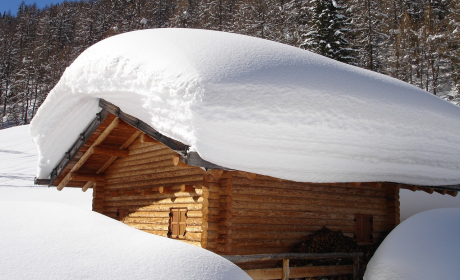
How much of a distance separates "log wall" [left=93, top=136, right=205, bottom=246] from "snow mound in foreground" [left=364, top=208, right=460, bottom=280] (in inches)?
140

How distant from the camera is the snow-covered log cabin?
5.99m

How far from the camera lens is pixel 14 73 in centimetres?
5656

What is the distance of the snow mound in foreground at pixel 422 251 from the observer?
6.56m

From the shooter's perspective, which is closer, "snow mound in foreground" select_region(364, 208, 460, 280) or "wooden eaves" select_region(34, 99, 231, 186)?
"wooden eaves" select_region(34, 99, 231, 186)

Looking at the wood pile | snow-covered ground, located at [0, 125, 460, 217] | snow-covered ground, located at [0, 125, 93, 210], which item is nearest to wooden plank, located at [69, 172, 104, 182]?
the wood pile

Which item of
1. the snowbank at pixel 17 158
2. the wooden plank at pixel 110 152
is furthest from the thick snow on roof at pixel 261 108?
the snowbank at pixel 17 158

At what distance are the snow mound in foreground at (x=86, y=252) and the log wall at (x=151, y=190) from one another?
3.03 m

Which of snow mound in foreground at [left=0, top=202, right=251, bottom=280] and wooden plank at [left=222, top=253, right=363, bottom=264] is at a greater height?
snow mound in foreground at [left=0, top=202, right=251, bottom=280]

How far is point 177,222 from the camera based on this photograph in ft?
27.5

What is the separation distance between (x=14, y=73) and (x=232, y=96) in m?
60.2

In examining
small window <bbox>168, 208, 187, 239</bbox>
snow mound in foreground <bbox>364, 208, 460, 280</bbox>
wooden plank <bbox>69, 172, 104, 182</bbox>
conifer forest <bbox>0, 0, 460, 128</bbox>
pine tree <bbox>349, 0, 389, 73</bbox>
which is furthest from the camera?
pine tree <bbox>349, 0, 389, 73</bbox>

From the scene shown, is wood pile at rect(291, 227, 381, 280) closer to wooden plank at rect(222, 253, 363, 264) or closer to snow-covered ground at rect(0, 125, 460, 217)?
wooden plank at rect(222, 253, 363, 264)

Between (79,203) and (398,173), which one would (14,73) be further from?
(398,173)

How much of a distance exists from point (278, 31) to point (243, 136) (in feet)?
117
